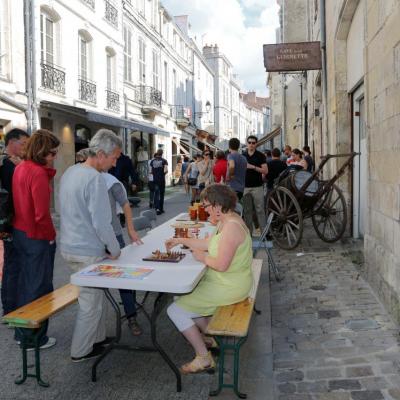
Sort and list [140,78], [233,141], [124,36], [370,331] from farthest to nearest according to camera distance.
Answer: [140,78] < [124,36] < [233,141] < [370,331]

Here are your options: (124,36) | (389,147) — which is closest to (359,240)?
(389,147)

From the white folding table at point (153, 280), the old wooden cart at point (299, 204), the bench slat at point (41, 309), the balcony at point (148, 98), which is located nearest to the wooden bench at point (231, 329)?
the white folding table at point (153, 280)

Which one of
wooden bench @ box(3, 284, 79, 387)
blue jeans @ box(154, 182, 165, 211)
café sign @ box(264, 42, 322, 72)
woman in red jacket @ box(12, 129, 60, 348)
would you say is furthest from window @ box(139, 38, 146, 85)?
wooden bench @ box(3, 284, 79, 387)

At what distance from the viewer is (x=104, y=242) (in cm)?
370

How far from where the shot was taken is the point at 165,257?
149 inches

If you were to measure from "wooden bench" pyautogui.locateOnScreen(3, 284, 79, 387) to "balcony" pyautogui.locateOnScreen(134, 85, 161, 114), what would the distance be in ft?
63.3

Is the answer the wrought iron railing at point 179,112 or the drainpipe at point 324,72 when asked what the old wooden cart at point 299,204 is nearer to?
the drainpipe at point 324,72

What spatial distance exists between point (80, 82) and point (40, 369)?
46.4 feet

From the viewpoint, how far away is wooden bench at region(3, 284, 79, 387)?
3.36 meters

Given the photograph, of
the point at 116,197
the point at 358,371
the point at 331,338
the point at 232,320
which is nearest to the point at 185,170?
the point at 116,197

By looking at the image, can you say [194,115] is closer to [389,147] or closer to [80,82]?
[80,82]

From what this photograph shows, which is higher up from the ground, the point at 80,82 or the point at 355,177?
the point at 80,82

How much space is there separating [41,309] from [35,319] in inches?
9.6

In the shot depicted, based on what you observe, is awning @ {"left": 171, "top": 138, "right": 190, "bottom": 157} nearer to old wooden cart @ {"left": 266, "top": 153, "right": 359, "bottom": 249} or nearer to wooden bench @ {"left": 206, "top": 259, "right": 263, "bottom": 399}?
old wooden cart @ {"left": 266, "top": 153, "right": 359, "bottom": 249}
